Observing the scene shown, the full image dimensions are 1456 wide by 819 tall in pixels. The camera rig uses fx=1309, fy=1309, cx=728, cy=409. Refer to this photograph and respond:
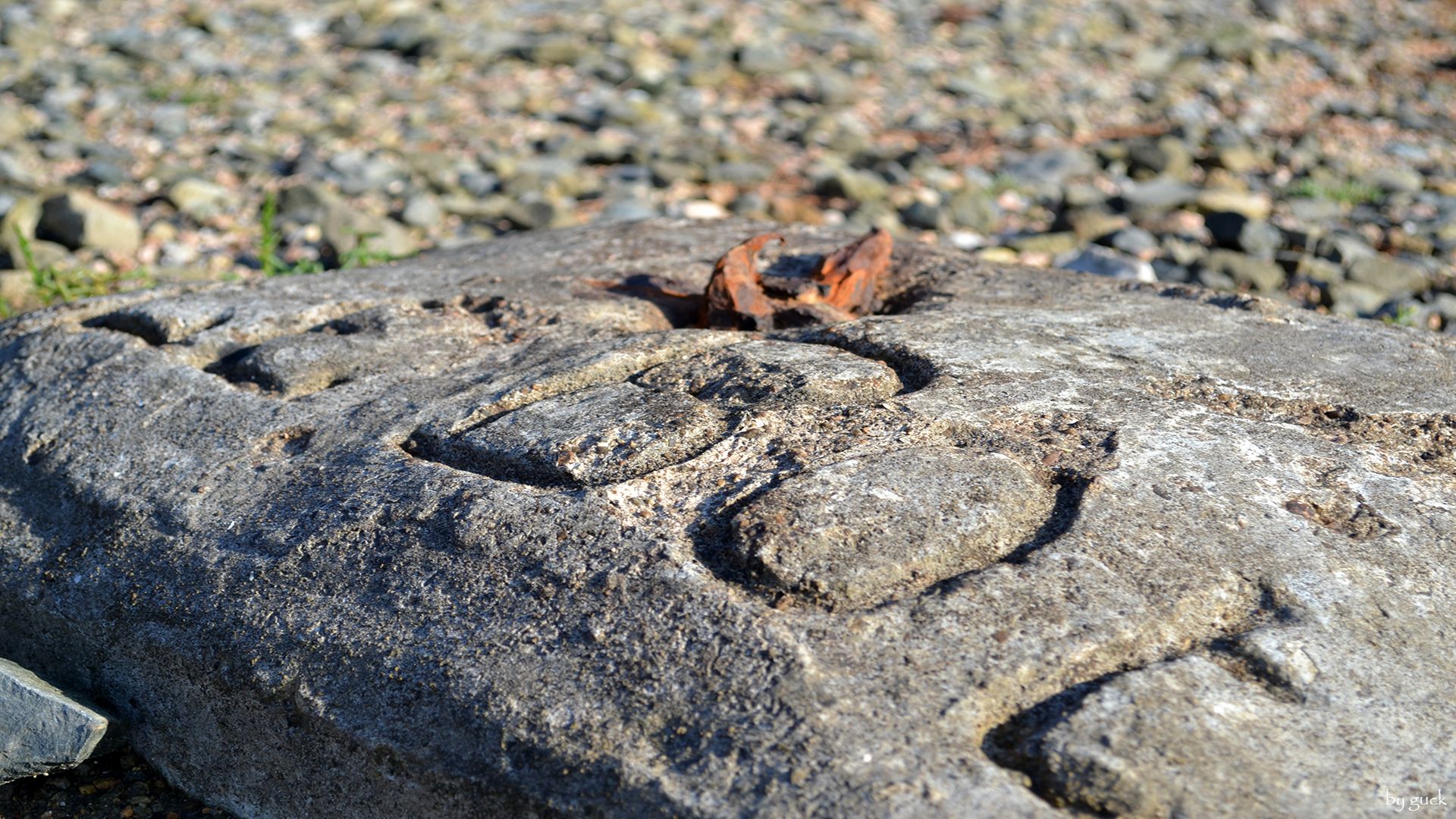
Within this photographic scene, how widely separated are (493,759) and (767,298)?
136 cm

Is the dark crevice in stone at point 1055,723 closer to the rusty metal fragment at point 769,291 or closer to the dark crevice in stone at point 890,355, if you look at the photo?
the dark crevice in stone at point 890,355

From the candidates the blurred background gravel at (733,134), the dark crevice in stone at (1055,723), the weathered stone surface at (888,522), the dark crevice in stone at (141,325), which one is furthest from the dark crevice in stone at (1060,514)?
the blurred background gravel at (733,134)

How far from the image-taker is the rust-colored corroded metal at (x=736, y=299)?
107 inches

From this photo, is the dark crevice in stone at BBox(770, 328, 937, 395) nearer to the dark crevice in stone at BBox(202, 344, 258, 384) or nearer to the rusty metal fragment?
the rusty metal fragment

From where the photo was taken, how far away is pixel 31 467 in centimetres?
241

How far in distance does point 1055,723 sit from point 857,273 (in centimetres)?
152

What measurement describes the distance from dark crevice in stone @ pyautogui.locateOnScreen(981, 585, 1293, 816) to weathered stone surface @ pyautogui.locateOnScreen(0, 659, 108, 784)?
4.58 ft

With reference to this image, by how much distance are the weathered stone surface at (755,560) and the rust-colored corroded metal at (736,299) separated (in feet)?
0.66

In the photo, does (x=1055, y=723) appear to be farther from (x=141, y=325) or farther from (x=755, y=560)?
(x=141, y=325)

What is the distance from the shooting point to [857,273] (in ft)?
9.61

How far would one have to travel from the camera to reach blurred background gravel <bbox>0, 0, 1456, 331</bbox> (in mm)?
4762

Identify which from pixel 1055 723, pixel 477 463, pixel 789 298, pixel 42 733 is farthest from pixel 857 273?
pixel 42 733

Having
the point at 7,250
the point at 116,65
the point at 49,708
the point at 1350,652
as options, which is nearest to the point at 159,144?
the point at 116,65

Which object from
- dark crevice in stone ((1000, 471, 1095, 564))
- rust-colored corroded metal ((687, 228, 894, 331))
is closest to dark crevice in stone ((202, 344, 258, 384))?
rust-colored corroded metal ((687, 228, 894, 331))
